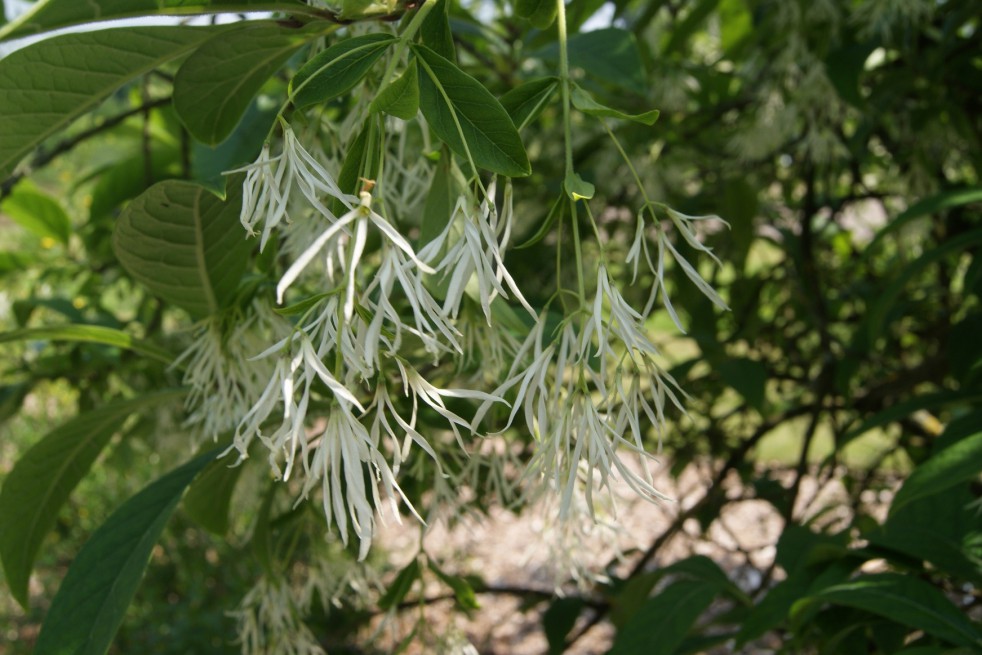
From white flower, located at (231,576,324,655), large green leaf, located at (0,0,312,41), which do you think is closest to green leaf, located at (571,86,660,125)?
large green leaf, located at (0,0,312,41)

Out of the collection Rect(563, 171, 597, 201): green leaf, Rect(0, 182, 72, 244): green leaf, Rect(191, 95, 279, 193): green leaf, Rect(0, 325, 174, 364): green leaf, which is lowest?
Rect(563, 171, 597, 201): green leaf

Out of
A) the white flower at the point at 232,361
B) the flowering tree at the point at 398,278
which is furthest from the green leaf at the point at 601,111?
the white flower at the point at 232,361

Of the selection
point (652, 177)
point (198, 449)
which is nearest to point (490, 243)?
point (198, 449)

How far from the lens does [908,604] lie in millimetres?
812

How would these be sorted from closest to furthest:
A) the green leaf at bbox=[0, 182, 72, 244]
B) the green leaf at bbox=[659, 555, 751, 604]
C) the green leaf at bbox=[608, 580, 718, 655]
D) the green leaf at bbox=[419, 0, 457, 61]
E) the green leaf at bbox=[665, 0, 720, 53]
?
the green leaf at bbox=[419, 0, 457, 61], the green leaf at bbox=[608, 580, 718, 655], the green leaf at bbox=[659, 555, 751, 604], the green leaf at bbox=[665, 0, 720, 53], the green leaf at bbox=[0, 182, 72, 244]

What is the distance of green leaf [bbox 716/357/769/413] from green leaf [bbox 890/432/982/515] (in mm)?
583

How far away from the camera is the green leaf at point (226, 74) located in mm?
650

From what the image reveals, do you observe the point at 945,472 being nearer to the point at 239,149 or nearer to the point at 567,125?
the point at 567,125

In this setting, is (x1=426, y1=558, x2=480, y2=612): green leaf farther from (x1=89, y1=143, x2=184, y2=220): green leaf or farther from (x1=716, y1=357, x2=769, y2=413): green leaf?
(x1=89, y1=143, x2=184, y2=220): green leaf

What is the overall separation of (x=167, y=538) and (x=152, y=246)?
242cm

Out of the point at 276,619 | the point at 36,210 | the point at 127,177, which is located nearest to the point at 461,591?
the point at 276,619

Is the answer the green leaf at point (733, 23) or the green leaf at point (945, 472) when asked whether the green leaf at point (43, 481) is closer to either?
the green leaf at point (945, 472)

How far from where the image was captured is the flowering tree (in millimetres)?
465

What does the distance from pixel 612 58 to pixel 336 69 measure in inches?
25.0
